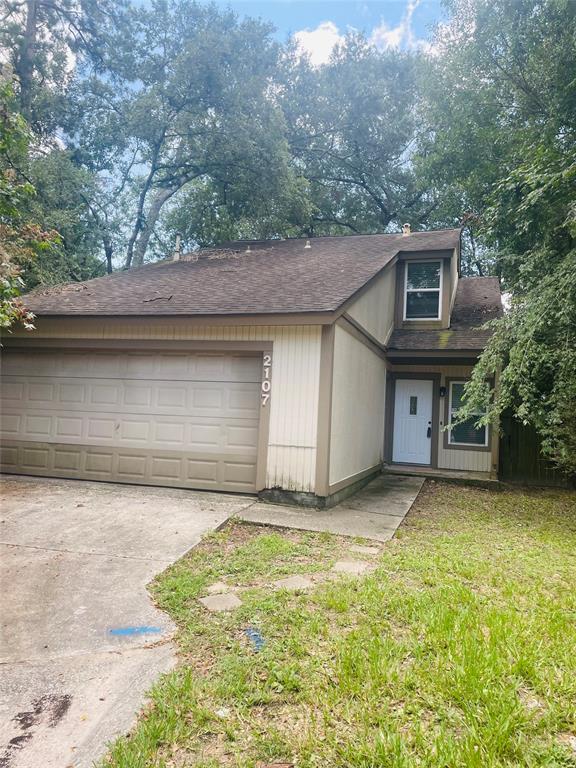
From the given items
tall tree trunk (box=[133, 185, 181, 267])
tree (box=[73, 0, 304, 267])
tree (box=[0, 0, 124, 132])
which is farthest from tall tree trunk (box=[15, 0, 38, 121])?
tall tree trunk (box=[133, 185, 181, 267])

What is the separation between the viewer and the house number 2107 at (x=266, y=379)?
6.77 m

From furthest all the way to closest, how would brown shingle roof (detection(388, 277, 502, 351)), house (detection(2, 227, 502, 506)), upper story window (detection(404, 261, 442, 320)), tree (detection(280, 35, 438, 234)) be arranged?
1. tree (detection(280, 35, 438, 234))
2. upper story window (detection(404, 261, 442, 320))
3. brown shingle roof (detection(388, 277, 502, 351))
4. house (detection(2, 227, 502, 506))

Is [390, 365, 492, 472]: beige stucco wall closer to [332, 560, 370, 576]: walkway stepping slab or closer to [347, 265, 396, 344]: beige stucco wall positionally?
[347, 265, 396, 344]: beige stucco wall

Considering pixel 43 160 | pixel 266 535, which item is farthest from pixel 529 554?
pixel 43 160

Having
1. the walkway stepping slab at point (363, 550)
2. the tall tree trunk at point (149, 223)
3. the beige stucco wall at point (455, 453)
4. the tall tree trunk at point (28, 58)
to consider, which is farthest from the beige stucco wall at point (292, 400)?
the tall tree trunk at point (28, 58)

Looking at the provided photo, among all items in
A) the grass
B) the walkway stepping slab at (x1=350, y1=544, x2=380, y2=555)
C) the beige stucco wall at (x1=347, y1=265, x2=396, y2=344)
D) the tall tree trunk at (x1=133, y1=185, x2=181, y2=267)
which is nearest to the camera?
the grass

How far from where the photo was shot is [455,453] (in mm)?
10250

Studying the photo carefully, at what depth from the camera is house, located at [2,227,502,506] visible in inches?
259

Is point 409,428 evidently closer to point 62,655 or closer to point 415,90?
point 62,655

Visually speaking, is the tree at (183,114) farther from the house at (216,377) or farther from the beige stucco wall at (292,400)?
the beige stucco wall at (292,400)

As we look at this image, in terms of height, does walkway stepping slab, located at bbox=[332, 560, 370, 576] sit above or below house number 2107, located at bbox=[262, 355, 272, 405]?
below

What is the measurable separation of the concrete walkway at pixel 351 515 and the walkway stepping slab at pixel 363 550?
322 mm

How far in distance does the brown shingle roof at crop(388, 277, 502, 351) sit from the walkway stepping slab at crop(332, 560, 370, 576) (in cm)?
591

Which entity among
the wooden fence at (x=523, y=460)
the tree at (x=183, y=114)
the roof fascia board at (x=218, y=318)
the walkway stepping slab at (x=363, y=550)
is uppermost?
the tree at (x=183, y=114)
